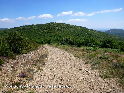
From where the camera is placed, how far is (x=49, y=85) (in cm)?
1853

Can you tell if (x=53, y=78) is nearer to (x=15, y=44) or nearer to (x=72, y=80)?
(x=72, y=80)

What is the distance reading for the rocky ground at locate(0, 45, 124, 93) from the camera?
17500 mm

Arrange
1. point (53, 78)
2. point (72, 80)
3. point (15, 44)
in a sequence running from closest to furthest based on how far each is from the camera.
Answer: point (72, 80)
point (53, 78)
point (15, 44)

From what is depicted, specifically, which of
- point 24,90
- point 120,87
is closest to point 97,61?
point 120,87

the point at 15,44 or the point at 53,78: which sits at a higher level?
the point at 15,44

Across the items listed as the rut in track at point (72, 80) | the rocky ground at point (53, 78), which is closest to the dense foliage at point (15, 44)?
the rocky ground at point (53, 78)

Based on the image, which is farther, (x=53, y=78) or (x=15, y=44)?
(x=15, y=44)

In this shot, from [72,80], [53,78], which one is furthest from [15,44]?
[72,80]

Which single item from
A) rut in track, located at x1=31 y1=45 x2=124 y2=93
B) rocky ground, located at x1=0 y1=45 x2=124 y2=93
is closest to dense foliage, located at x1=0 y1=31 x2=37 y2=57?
rocky ground, located at x1=0 y1=45 x2=124 y2=93

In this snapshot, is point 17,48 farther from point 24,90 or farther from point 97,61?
point 24,90

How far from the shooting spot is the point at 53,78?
66.9 feet

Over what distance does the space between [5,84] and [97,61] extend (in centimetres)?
1212

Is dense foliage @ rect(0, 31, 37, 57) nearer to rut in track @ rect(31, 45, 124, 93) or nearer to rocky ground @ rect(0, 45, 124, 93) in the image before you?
rocky ground @ rect(0, 45, 124, 93)

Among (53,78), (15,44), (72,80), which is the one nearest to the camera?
(72,80)
